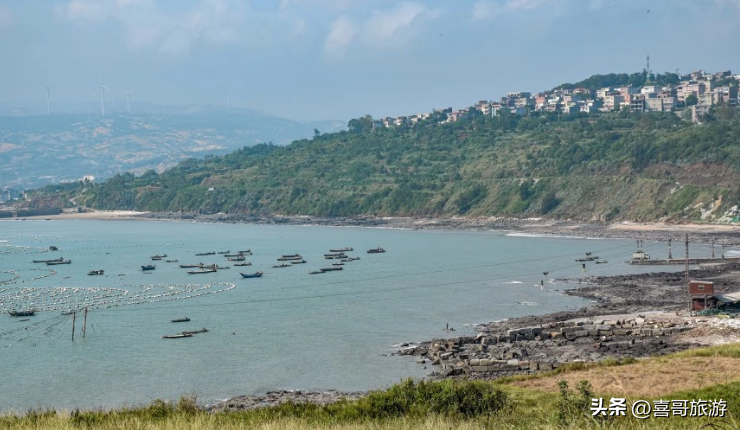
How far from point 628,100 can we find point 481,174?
4734 centimetres

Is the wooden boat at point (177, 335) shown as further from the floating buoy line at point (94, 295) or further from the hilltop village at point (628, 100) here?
the hilltop village at point (628, 100)

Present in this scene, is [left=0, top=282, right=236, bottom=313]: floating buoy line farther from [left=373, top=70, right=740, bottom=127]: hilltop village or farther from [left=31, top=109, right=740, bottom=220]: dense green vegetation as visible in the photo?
[left=373, top=70, right=740, bottom=127]: hilltop village

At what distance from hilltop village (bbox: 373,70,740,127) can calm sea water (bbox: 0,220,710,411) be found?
67892mm

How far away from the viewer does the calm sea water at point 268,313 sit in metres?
30.4

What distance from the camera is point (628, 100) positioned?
148 m

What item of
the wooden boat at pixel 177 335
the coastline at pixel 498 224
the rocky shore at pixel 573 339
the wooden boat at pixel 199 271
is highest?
the coastline at pixel 498 224

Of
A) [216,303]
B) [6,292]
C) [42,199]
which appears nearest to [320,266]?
[216,303]

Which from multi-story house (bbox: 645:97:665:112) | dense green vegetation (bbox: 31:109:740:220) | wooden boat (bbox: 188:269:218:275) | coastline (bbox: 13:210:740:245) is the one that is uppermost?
multi-story house (bbox: 645:97:665:112)

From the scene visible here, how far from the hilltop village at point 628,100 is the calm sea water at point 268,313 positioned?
223 ft

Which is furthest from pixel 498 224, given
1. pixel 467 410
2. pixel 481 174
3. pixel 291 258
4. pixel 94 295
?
pixel 467 410

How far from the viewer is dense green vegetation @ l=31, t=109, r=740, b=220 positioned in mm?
90438

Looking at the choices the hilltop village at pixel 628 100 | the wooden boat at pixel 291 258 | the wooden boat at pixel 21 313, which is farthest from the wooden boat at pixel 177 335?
the hilltop village at pixel 628 100

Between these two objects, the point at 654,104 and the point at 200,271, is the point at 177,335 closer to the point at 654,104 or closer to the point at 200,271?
the point at 200,271

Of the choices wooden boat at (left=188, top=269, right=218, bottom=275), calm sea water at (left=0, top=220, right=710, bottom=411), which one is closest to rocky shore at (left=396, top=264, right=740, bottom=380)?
calm sea water at (left=0, top=220, right=710, bottom=411)
